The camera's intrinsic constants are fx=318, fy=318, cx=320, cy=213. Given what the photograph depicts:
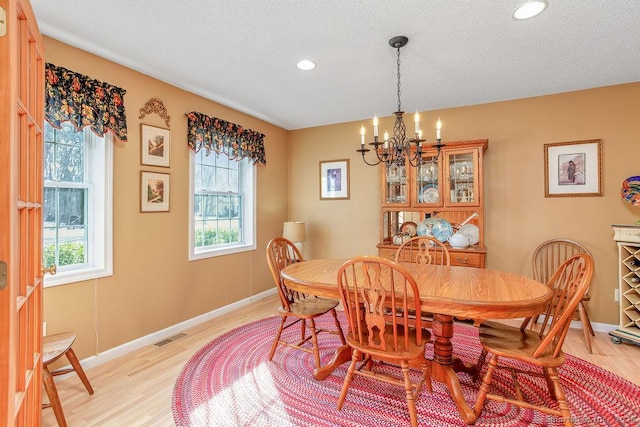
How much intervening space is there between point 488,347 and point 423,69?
2250mm

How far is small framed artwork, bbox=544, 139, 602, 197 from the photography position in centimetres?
321

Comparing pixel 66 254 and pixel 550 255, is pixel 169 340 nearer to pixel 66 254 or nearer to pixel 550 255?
pixel 66 254

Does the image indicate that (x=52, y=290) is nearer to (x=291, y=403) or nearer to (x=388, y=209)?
(x=291, y=403)

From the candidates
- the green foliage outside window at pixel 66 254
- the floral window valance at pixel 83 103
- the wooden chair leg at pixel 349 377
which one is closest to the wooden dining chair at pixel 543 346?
the wooden chair leg at pixel 349 377

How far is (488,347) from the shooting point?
1786 mm

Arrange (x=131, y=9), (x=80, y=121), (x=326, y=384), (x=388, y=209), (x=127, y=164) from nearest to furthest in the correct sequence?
1. (x=131, y=9)
2. (x=326, y=384)
3. (x=80, y=121)
4. (x=127, y=164)
5. (x=388, y=209)

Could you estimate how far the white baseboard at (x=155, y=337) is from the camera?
2504 millimetres

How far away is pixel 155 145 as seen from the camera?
2.94 meters

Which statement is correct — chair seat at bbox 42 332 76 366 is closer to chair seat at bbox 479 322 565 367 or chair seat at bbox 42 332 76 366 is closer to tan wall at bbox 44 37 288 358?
tan wall at bbox 44 37 288 358

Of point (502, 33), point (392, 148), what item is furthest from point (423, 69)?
point (392, 148)

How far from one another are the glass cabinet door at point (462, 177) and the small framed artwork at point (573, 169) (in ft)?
2.48

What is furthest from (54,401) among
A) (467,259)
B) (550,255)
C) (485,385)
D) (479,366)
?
(550,255)

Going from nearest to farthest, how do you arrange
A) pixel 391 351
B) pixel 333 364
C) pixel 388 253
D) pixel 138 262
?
pixel 391 351
pixel 333 364
pixel 138 262
pixel 388 253

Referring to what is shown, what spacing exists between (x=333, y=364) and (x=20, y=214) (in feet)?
6.36
